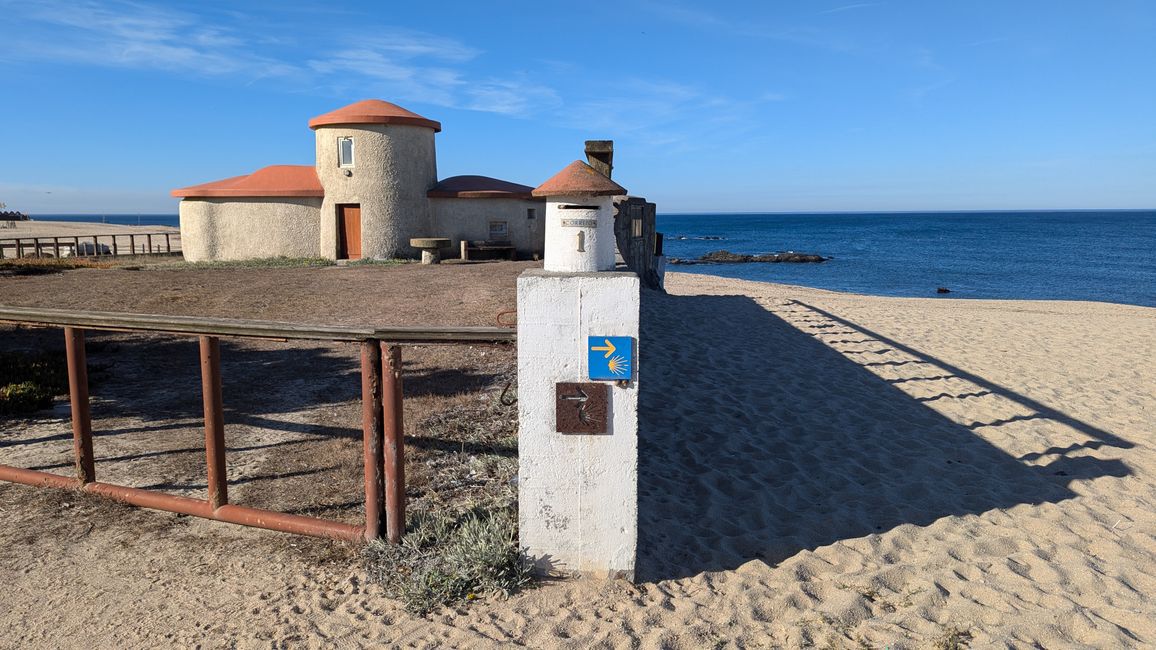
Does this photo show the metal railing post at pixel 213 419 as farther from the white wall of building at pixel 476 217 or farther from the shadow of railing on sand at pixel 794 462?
the white wall of building at pixel 476 217

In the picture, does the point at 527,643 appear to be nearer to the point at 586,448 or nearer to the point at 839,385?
the point at 586,448

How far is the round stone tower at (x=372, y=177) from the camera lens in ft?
71.7

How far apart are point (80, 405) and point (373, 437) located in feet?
6.80

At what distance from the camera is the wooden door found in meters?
22.5

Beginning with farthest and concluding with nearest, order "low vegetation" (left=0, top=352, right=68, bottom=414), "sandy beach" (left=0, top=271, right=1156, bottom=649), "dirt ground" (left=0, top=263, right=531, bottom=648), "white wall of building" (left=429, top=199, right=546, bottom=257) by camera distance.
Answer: "white wall of building" (left=429, top=199, right=546, bottom=257) < "low vegetation" (left=0, top=352, right=68, bottom=414) < "dirt ground" (left=0, top=263, right=531, bottom=648) < "sandy beach" (left=0, top=271, right=1156, bottom=649)

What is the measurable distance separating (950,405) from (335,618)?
22.3 ft

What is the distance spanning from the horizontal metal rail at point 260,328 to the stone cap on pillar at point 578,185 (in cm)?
75

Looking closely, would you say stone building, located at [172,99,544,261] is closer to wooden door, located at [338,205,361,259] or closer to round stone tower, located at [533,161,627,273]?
wooden door, located at [338,205,361,259]

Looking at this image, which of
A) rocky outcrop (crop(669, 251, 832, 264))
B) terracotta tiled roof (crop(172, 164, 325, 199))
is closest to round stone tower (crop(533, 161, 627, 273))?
terracotta tiled roof (crop(172, 164, 325, 199))

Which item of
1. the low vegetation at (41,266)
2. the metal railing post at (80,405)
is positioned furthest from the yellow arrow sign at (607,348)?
the low vegetation at (41,266)

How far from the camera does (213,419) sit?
165 inches

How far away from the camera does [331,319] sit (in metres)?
11.2

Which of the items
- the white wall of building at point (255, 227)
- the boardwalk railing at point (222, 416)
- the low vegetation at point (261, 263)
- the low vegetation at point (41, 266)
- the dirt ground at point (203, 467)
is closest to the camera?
the dirt ground at point (203, 467)

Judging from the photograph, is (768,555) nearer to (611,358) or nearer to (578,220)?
(611,358)
